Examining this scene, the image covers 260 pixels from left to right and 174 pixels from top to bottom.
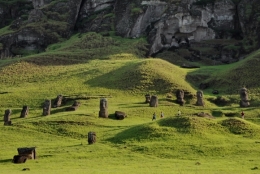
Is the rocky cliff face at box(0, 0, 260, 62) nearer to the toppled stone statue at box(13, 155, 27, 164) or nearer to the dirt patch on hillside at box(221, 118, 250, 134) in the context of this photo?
the dirt patch on hillside at box(221, 118, 250, 134)

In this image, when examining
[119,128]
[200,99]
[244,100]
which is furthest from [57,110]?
[244,100]

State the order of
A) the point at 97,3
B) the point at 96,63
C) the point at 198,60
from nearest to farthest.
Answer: the point at 96,63 → the point at 198,60 → the point at 97,3

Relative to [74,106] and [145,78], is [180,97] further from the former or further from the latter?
[74,106]

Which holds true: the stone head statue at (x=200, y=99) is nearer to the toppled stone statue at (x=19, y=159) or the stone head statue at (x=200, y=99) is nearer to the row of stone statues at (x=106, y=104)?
the row of stone statues at (x=106, y=104)

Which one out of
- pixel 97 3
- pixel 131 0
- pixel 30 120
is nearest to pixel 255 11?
pixel 131 0

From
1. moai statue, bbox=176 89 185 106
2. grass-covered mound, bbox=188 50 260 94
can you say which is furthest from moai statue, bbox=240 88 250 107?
grass-covered mound, bbox=188 50 260 94

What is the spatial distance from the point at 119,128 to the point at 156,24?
75.9 metres

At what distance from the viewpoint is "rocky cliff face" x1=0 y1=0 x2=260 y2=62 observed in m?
128

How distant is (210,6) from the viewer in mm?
134750

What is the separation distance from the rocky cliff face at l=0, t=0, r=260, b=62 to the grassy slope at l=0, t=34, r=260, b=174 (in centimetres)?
2413

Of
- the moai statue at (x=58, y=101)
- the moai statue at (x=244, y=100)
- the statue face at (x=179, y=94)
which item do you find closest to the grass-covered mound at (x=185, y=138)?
the moai statue at (x=244, y=100)

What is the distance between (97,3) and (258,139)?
11112 cm

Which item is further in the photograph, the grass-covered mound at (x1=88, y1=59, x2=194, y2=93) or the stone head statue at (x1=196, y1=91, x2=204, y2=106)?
the grass-covered mound at (x1=88, y1=59, x2=194, y2=93)

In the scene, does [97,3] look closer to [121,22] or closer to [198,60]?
[121,22]
